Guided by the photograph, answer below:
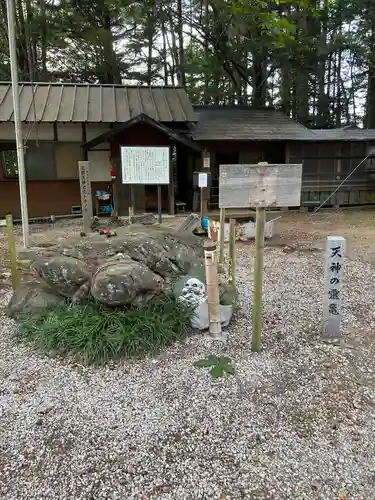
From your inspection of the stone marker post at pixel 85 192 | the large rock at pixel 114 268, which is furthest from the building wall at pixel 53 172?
the large rock at pixel 114 268

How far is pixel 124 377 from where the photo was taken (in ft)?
9.77

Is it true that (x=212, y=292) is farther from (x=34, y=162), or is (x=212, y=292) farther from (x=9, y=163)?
(x=9, y=163)

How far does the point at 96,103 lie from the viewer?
33.1 ft

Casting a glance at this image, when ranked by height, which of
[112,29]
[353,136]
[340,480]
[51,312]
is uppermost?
[112,29]

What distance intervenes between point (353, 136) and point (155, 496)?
40.2ft

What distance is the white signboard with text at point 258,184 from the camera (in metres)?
2.98

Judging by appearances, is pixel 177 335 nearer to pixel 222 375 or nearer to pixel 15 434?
pixel 222 375

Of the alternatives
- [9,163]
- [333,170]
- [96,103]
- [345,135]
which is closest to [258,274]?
[96,103]

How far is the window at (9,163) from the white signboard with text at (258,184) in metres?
8.59

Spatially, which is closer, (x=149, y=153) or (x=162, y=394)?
(x=162, y=394)

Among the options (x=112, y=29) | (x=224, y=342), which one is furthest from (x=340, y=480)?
(x=112, y=29)

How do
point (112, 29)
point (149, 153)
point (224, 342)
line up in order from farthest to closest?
point (112, 29) → point (149, 153) → point (224, 342)

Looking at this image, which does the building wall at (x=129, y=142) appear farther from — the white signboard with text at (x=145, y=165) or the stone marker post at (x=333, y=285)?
the stone marker post at (x=333, y=285)

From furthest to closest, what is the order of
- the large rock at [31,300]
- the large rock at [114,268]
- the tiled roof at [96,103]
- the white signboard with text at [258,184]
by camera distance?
the tiled roof at [96,103] → the large rock at [31,300] → the large rock at [114,268] → the white signboard with text at [258,184]
